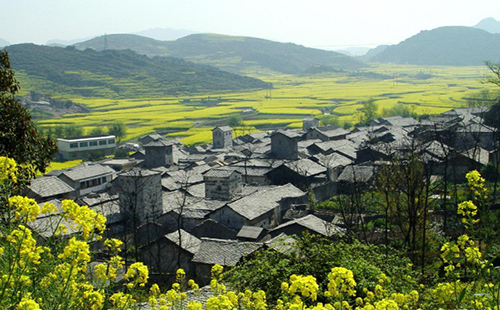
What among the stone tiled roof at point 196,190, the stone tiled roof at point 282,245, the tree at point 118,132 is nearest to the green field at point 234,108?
the tree at point 118,132

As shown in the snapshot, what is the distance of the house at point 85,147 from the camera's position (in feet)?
164

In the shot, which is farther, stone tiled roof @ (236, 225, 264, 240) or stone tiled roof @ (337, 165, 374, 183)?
stone tiled roof @ (337, 165, 374, 183)

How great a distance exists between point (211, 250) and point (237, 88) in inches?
4533

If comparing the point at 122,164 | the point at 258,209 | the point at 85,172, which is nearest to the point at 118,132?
the point at 122,164

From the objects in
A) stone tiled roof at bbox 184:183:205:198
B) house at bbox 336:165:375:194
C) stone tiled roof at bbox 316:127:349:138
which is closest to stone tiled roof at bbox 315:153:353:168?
house at bbox 336:165:375:194

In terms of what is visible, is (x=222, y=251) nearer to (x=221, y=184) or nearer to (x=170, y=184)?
(x=221, y=184)

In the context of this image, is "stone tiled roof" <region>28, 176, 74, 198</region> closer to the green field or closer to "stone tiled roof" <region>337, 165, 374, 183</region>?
"stone tiled roof" <region>337, 165, 374, 183</region>

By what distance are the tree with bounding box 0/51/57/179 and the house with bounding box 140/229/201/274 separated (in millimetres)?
8846

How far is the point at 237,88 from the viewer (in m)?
131

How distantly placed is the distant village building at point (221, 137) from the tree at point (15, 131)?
40724mm

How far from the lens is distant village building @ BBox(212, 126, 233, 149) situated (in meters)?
51.5

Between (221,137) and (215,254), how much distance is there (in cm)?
3419

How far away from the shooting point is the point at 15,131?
998 cm

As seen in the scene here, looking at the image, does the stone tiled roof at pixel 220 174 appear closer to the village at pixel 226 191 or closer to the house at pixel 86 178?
the village at pixel 226 191
